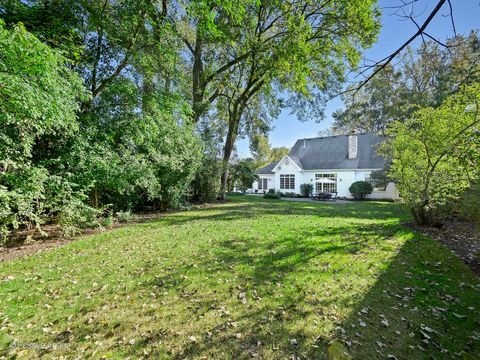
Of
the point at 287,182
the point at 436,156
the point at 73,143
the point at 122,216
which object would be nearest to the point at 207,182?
the point at 122,216

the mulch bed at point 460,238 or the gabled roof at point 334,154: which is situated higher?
the gabled roof at point 334,154

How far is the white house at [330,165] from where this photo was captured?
2562 centimetres

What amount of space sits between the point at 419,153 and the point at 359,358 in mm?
8207

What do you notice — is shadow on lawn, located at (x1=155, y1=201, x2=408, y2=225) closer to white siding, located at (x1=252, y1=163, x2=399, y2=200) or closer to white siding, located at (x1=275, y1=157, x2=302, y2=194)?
white siding, located at (x1=252, y1=163, x2=399, y2=200)

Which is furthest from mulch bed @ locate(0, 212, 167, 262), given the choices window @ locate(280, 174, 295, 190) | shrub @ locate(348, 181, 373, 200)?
window @ locate(280, 174, 295, 190)

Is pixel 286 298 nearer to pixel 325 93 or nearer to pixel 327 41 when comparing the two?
pixel 327 41

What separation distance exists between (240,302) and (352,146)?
27.8m

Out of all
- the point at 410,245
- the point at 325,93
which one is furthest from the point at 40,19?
the point at 325,93

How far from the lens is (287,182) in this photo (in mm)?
29859

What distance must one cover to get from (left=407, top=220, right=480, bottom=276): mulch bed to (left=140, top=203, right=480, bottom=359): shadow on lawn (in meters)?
0.35

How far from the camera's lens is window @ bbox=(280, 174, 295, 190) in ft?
96.6

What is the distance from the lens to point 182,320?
328 cm

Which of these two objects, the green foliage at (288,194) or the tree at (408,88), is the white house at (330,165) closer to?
the green foliage at (288,194)

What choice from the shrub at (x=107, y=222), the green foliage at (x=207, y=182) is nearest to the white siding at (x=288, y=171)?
the green foliage at (x=207, y=182)
